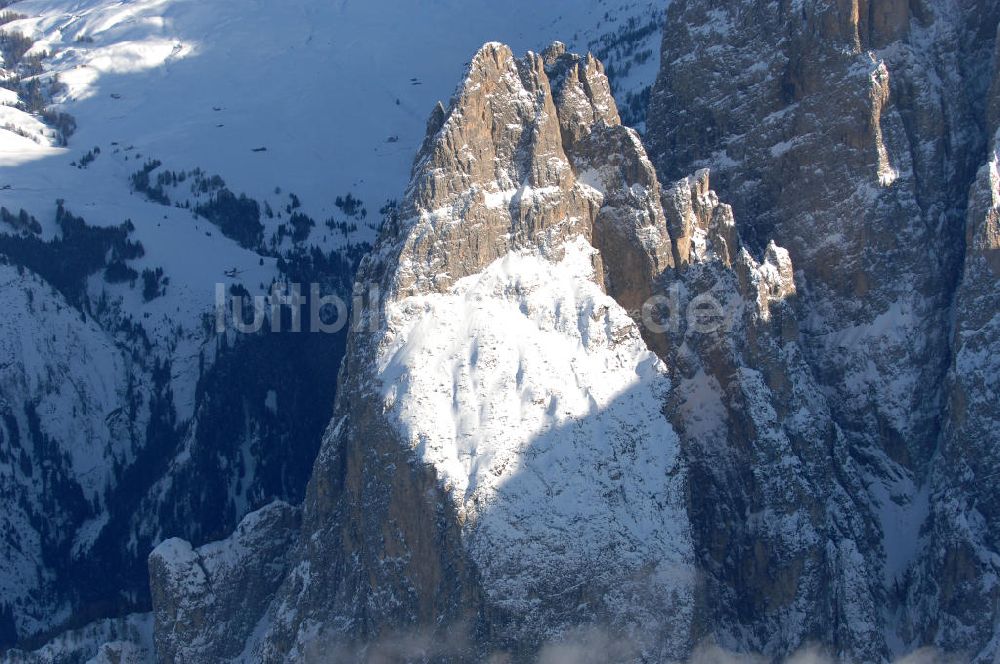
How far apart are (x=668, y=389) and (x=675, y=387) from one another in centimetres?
326

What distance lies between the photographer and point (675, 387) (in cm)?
9388

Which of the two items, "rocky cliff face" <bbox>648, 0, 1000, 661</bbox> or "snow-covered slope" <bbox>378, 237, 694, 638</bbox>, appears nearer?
"snow-covered slope" <bbox>378, 237, 694, 638</bbox>

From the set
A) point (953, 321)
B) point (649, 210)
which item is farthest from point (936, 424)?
point (649, 210)

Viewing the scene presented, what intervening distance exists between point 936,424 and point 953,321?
5857 millimetres

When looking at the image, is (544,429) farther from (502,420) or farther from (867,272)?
(867,272)

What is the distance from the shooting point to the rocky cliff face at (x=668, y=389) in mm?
86188

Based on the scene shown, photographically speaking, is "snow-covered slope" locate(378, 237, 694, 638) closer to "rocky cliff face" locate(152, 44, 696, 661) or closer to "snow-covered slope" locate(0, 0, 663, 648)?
"rocky cliff face" locate(152, 44, 696, 661)

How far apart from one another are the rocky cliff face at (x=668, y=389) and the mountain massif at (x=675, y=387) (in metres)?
0.17

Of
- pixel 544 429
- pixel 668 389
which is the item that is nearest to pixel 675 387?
pixel 668 389

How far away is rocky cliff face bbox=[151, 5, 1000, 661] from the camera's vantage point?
8619 centimetres

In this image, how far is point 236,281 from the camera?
158m

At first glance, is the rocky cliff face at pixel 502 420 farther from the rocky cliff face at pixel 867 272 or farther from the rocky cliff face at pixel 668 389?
the rocky cliff face at pixel 867 272

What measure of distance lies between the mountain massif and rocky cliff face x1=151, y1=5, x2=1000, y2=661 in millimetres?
166

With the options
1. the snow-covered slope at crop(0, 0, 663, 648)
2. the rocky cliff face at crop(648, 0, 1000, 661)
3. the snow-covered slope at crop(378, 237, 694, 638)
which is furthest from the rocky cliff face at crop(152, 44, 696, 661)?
the snow-covered slope at crop(0, 0, 663, 648)
